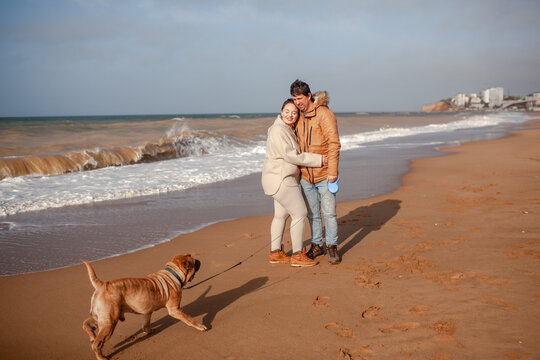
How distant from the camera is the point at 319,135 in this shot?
4348 millimetres

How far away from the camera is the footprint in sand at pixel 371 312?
10.4 feet

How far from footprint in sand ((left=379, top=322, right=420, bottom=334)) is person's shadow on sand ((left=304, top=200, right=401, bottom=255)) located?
1920 mm

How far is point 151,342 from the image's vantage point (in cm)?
301

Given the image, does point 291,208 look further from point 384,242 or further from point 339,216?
point 339,216

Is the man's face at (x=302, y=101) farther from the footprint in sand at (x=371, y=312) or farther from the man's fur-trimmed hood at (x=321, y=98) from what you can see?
the footprint in sand at (x=371, y=312)

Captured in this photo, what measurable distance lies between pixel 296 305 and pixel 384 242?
2166 millimetres

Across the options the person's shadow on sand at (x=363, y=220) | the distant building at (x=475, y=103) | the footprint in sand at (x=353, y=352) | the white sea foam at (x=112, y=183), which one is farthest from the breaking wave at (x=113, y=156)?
the distant building at (x=475, y=103)

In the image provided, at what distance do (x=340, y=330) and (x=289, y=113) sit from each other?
7.51 ft

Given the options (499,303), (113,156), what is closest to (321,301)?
(499,303)

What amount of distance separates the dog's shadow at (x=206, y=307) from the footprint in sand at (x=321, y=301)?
27.2 inches

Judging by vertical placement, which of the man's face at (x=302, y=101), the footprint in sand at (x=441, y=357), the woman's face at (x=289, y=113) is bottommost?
the footprint in sand at (x=441, y=357)

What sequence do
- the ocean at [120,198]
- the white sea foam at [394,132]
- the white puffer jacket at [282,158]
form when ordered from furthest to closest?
the white sea foam at [394,132] → the ocean at [120,198] → the white puffer jacket at [282,158]

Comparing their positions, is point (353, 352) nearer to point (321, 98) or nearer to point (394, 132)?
point (321, 98)

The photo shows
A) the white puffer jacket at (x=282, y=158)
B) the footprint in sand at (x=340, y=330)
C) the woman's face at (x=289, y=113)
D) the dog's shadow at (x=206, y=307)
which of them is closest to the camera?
the footprint in sand at (x=340, y=330)
